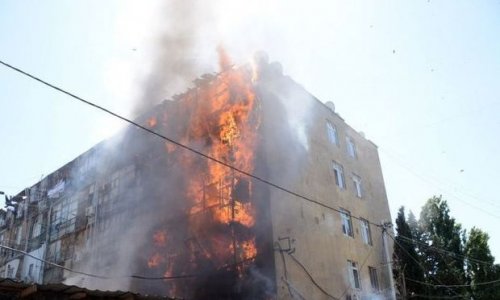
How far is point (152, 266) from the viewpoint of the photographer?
22.5 m

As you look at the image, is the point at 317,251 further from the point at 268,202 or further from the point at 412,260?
the point at 412,260

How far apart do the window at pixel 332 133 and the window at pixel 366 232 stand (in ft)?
16.2

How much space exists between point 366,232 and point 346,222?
2.48 metres

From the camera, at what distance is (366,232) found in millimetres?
24531

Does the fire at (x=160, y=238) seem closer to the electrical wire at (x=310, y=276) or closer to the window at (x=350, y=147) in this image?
the electrical wire at (x=310, y=276)

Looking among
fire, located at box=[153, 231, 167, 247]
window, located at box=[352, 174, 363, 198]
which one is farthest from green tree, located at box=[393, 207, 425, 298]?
fire, located at box=[153, 231, 167, 247]

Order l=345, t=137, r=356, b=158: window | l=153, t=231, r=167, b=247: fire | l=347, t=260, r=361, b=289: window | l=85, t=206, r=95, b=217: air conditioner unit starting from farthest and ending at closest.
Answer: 1. l=85, t=206, r=95, b=217: air conditioner unit
2. l=345, t=137, r=356, b=158: window
3. l=153, t=231, r=167, b=247: fire
4. l=347, t=260, r=361, b=289: window

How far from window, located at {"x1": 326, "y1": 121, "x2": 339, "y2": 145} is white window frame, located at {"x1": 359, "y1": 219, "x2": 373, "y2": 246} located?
4.88 metres

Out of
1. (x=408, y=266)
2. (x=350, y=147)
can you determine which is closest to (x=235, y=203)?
(x=350, y=147)

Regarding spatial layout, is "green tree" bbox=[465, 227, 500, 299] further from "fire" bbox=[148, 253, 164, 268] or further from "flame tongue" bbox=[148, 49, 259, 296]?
"fire" bbox=[148, 253, 164, 268]

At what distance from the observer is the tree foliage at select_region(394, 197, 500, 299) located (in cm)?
2583

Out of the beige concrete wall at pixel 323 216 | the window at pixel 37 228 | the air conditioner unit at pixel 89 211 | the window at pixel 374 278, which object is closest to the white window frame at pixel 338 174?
the beige concrete wall at pixel 323 216

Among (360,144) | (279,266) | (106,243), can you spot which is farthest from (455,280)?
(106,243)

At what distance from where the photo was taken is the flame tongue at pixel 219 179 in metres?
18.8
